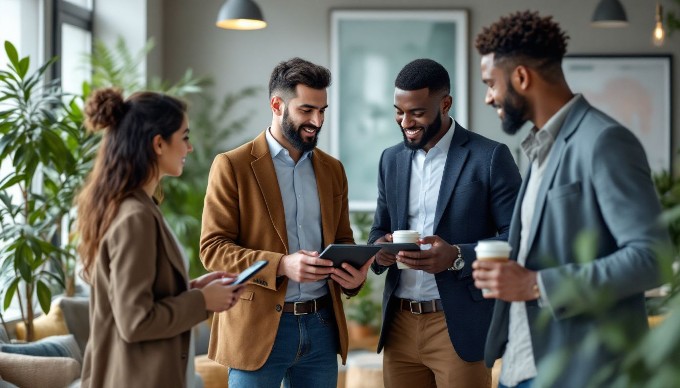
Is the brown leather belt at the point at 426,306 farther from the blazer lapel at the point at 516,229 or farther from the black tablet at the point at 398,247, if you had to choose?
the blazer lapel at the point at 516,229

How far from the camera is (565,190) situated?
187 centimetres

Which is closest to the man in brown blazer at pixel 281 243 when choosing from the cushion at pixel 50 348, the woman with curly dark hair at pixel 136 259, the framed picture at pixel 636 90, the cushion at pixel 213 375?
the woman with curly dark hair at pixel 136 259

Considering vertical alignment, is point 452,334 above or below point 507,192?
below

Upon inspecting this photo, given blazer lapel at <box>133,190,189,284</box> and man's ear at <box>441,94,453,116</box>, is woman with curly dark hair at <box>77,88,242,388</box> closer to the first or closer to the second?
blazer lapel at <box>133,190,189,284</box>

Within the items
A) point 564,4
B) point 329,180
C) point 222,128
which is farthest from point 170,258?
point 564,4

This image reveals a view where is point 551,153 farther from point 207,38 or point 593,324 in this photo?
point 207,38

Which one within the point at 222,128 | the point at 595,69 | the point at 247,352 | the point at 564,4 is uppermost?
the point at 564,4

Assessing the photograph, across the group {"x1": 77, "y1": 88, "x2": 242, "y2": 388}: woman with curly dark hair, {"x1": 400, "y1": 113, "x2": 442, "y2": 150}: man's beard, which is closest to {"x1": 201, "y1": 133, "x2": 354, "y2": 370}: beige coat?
{"x1": 400, "y1": 113, "x2": 442, "y2": 150}: man's beard

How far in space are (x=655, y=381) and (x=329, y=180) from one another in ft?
6.74

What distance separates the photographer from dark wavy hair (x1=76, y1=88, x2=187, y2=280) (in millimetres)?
2104

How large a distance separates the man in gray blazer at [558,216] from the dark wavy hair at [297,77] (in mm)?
840

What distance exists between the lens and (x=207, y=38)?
23.7 ft

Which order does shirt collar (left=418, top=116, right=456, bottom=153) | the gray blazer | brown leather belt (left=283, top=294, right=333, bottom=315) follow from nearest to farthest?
the gray blazer, brown leather belt (left=283, top=294, right=333, bottom=315), shirt collar (left=418, top=116, right=456, bottom=153)

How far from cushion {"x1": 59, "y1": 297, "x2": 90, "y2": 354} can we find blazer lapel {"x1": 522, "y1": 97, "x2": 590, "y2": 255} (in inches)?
134
